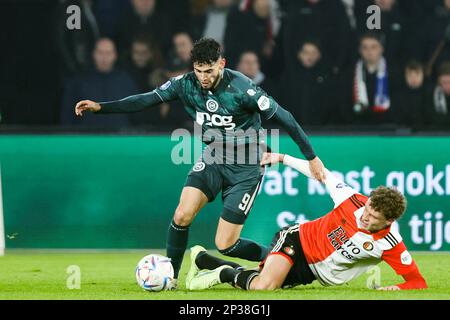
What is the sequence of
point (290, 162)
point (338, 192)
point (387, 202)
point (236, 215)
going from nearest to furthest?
1. point (387, 202)
2. point (338, 192)
3. point (290, 162)
4. point (236, 215)

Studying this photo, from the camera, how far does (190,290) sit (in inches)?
332

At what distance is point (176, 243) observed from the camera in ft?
28.7

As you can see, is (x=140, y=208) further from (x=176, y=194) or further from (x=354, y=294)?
(x=354, y=294)

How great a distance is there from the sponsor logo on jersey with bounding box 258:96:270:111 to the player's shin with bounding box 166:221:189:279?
1065 millimetres

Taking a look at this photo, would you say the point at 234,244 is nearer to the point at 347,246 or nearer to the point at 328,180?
the point at 328,180

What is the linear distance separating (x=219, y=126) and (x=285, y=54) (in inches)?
151

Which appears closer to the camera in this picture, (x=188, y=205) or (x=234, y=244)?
(x=188, y=205)

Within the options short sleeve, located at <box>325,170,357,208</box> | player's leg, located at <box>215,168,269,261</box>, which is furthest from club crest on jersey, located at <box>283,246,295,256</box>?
player's leg, located at <box>215,168,269,261</box>

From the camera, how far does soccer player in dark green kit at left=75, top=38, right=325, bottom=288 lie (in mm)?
8469

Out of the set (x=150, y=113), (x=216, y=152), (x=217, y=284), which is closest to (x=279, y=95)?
(x=150, y=113)

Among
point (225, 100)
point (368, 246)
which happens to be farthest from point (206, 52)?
point (368, 246)

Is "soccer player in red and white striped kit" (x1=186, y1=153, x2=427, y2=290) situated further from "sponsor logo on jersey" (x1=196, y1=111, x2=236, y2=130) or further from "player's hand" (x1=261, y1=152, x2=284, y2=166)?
"sponsor logo on jersey" (x1=196, y1=111, x2=236, y2=130)

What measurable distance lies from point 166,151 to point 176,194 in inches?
17.9

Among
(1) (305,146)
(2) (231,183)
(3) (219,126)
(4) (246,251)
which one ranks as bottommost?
(4) (246,251)
